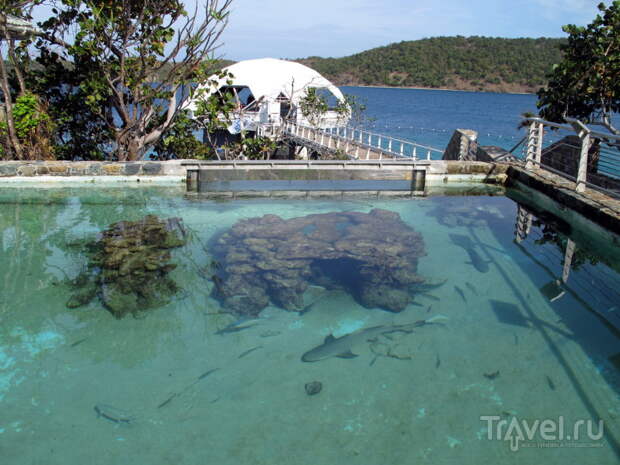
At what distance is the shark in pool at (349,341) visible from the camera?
12.9ft

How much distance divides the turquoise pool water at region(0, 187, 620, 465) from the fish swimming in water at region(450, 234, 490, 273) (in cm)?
4

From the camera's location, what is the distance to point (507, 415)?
3268 millimetres

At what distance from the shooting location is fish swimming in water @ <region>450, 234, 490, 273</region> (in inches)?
224

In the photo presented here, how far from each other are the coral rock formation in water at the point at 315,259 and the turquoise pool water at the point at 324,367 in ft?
0.27

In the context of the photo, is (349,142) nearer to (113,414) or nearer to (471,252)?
(471,252)

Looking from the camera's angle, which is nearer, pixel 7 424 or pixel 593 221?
pixel 7 424

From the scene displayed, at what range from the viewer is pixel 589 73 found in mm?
9359

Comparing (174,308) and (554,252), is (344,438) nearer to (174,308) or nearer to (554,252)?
(174,308)

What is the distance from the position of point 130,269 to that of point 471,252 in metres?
4.10

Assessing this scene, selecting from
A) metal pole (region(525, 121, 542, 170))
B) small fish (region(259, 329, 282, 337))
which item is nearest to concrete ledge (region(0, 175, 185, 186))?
small fish (region(259, 329, 282, 337))

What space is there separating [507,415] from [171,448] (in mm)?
2198

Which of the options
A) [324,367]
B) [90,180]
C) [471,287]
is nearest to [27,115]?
[90,180]

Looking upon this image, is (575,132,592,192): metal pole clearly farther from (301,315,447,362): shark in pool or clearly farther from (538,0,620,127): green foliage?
(301,315,447,362): shark in pool

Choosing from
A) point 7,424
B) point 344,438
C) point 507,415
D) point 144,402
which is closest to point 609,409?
point 507,415
